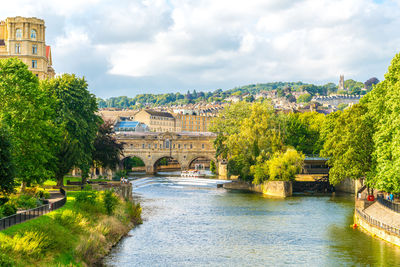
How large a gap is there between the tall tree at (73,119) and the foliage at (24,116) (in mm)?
7083

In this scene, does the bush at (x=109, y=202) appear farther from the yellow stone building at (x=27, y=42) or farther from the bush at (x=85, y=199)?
the yellow stone building at (x=27, y=42)

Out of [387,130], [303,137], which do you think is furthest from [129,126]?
[387,130]

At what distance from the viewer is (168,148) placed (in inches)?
4656

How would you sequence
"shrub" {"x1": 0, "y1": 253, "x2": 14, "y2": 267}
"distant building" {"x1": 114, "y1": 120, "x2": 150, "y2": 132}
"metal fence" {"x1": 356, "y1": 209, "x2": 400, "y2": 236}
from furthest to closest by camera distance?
"distant building" {"x1": 114, "y1": 120, "x2": 150, "y2": 132}
"metal fence" {"x1": 356, "y1": 209, "x2": 400, "y2": 236}
"shrub" {"x1": 0, "y1": 253, "x2": 14, "y2": 267}

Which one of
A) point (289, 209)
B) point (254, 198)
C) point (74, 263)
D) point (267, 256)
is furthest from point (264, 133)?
point (74, 263)

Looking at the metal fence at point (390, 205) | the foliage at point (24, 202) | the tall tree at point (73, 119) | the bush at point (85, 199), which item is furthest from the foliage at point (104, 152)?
the metal fence at point (390, 205)

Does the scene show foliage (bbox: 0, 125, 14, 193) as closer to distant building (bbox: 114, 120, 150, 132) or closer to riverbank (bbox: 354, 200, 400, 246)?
riverbank (bbox: 354, 200, 400, 246)

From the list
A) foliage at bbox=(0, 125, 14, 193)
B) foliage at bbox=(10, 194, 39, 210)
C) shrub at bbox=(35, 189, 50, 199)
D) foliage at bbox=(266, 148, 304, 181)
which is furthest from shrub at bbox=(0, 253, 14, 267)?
foliage at bbox=(266, 148, 304, 181)

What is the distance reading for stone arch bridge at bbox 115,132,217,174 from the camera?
11656 centimetres

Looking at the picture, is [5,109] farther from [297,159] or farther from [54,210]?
[297,159]

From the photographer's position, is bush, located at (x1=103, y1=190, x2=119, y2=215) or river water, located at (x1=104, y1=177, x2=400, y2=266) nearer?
river water, located at (x1=104, y1=177, x2=400, y2=266)

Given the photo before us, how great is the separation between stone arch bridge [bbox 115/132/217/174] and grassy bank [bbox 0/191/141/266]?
7000 centimetres

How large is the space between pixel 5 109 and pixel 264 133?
4651 centimetres

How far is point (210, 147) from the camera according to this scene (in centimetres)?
11512
